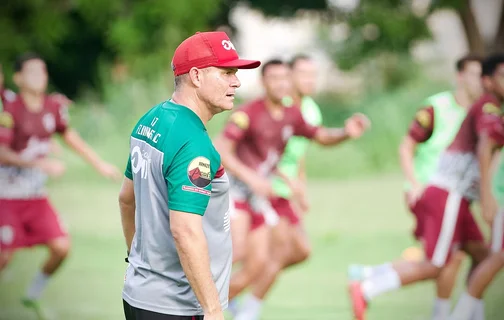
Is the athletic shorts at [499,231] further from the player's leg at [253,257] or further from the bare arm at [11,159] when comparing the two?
the bare arm at [11,159]

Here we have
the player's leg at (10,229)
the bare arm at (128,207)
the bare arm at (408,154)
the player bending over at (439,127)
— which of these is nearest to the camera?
the bare arm at (128,207)

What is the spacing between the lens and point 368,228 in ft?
39.8

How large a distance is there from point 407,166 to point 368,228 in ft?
17.2

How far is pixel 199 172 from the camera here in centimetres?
345

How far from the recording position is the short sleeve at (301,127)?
741 cm

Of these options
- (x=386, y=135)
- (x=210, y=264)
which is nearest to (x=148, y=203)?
(x=210, y=264)

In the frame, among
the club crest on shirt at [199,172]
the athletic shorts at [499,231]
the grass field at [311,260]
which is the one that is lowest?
the grass field at [311,260]

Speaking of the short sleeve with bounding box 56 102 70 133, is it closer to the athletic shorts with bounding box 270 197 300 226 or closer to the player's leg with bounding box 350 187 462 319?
the athletic shorts with bounding box 270 197 300 226

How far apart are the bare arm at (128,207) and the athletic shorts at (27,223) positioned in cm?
353

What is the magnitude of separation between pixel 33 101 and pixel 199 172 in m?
4.66

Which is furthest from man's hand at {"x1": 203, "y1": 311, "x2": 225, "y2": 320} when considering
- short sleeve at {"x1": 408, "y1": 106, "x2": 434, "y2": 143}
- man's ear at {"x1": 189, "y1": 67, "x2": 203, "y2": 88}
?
short sleeve at {"x1": 408, "y1": 106, "x2": 434, "y2": 143}

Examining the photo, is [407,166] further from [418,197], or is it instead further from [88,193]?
[88,193]

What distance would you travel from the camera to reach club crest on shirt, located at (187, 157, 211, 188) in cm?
344

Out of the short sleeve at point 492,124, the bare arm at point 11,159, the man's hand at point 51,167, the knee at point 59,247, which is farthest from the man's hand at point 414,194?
the bare arm at point 11,159
